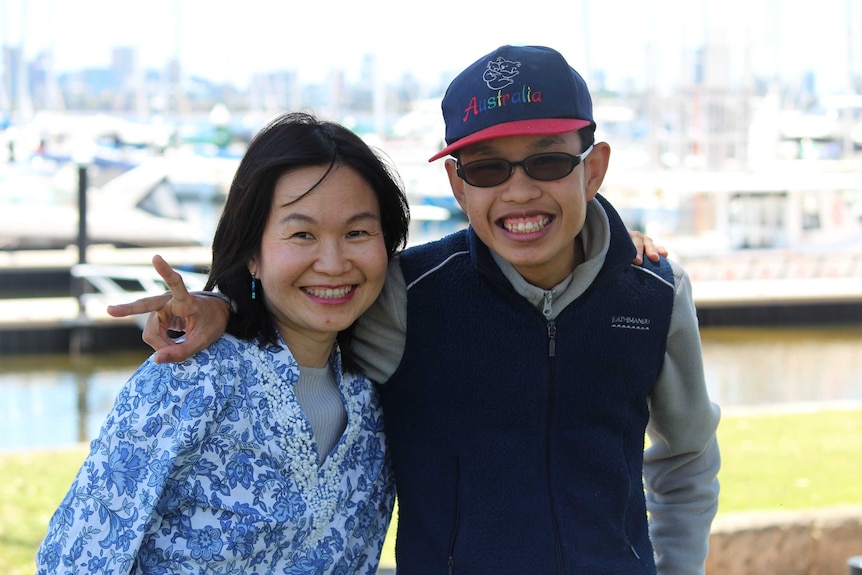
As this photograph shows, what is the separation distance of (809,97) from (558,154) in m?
21.9

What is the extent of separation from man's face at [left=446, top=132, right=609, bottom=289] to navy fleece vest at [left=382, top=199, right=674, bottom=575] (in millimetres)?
112

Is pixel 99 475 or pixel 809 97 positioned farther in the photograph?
pixel 809 97

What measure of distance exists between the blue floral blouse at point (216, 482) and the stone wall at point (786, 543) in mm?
2080

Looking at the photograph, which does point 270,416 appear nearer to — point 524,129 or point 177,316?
point 177,316

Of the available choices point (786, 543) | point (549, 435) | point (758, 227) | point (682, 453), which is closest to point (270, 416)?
point (549, 435)

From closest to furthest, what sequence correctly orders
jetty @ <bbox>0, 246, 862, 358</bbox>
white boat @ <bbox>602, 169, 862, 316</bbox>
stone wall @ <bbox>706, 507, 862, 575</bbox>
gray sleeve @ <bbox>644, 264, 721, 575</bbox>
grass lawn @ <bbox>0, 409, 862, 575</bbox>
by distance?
gray sleeve @ <bbox>644, 264, 721, 575</bbox>, stone wall @ <bbox>706, 507, 862, 575</bbox>, grass lawn @ <bbox>0, 409, 862, 575</bbox>, jetty @ <bbox>0, 246, 862, 358</bbox>, white boat @ <bbox>602, 169, 862, 316</bbox>

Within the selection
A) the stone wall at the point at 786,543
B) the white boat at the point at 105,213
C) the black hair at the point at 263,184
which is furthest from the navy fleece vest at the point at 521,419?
the white boat at the point at 105,213

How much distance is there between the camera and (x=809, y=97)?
72.9 ft

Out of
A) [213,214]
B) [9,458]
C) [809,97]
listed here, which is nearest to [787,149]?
[809,97]

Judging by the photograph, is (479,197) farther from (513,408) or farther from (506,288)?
(513,408)

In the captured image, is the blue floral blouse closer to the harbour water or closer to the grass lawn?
the grass lawn

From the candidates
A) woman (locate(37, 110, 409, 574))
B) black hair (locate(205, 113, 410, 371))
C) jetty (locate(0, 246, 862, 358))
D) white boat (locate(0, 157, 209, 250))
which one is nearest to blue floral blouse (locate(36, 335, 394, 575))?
woman (locate(37, 110, 409, 574))

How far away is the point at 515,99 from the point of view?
217 cm

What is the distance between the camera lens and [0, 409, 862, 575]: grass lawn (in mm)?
4610
